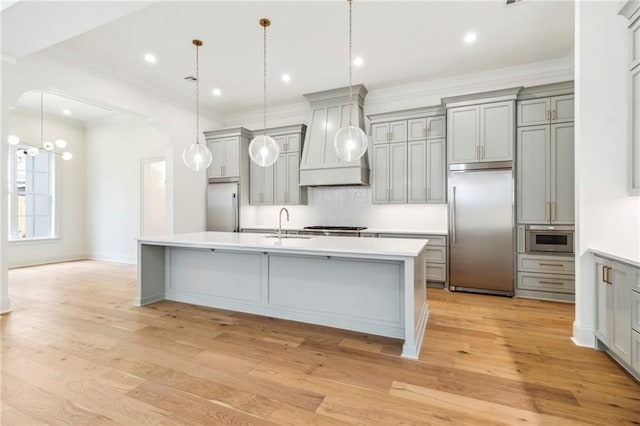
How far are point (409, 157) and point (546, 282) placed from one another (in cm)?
249

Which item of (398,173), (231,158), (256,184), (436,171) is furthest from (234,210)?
(436,171)

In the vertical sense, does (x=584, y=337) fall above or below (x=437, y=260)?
below

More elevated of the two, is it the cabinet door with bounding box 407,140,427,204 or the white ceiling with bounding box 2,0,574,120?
the white ceiling with bounding box 2,0,574,120

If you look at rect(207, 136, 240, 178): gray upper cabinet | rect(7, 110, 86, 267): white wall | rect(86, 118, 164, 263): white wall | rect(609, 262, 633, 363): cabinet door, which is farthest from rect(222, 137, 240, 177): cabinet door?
rect(609, 262, 633, 363): cabinet door

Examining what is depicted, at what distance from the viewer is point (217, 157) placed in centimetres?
612

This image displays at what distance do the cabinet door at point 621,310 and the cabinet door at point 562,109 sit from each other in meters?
2.46

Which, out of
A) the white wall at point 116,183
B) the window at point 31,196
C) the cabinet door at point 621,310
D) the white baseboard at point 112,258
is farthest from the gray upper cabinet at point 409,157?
the window at point 31,196

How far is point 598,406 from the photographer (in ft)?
5.85

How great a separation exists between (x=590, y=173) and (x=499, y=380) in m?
1.86

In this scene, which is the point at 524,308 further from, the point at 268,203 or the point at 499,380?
the point at 268,203

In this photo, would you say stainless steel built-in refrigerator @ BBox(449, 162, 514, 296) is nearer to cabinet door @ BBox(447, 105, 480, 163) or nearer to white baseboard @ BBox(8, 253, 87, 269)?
cabinet door @ BBox(447, 105, 480, 163)

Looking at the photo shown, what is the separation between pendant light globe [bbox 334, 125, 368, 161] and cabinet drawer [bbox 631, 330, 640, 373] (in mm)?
2377

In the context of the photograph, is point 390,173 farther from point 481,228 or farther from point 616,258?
point 616,258

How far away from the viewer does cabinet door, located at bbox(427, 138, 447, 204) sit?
15.1 feet
